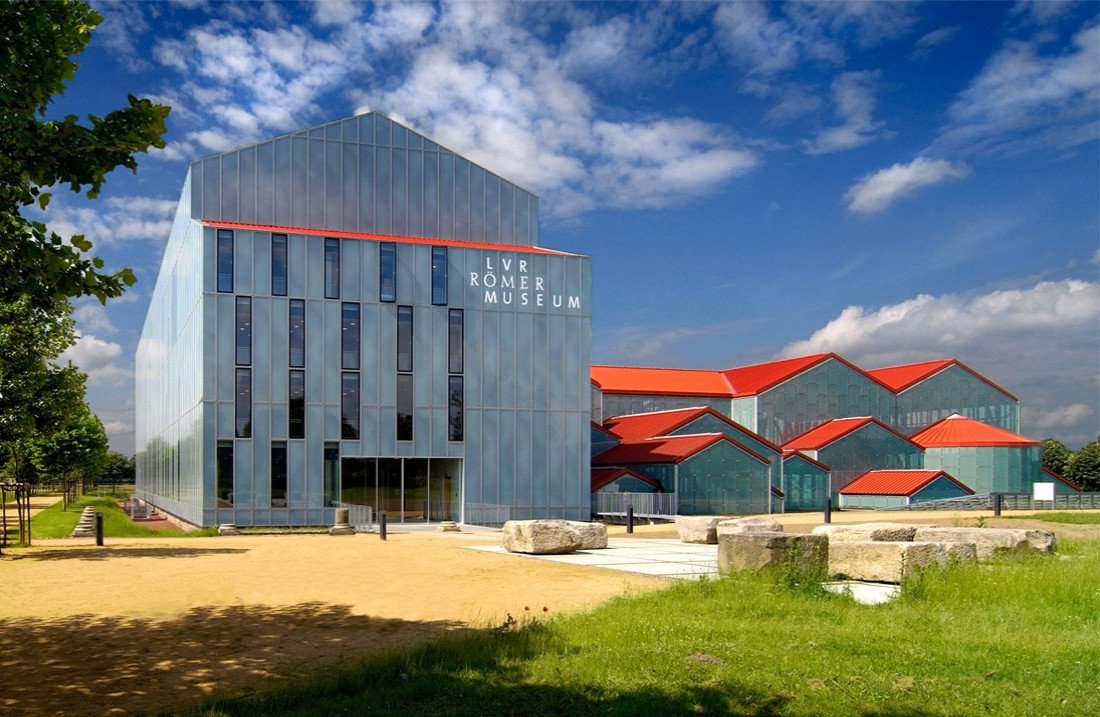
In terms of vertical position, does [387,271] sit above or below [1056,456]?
above

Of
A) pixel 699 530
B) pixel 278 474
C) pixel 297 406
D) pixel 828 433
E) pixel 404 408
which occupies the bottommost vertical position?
pixel 699 530

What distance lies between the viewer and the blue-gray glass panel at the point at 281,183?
4388cm

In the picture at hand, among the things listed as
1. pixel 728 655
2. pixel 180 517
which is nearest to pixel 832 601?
pixel 728 655

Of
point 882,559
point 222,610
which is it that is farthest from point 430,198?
point 882,559

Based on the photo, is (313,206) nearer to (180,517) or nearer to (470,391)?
(470,391)

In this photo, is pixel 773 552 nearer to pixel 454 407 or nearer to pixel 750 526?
pixel 750 526

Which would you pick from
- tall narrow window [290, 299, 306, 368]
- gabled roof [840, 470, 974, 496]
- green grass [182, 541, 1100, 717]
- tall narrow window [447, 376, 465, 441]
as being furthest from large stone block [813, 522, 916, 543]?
gabled roof [840, 470, 974, 496]

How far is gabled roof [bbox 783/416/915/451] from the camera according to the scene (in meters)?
61.9

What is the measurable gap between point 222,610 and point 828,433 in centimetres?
5445

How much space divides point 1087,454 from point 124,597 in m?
89.7

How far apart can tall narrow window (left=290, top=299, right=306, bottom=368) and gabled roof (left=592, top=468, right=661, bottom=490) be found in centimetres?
1714

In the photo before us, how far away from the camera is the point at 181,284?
4844 centimetres

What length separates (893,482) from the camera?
60.1 metres

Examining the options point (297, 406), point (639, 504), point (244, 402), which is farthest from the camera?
point (639, 504)
